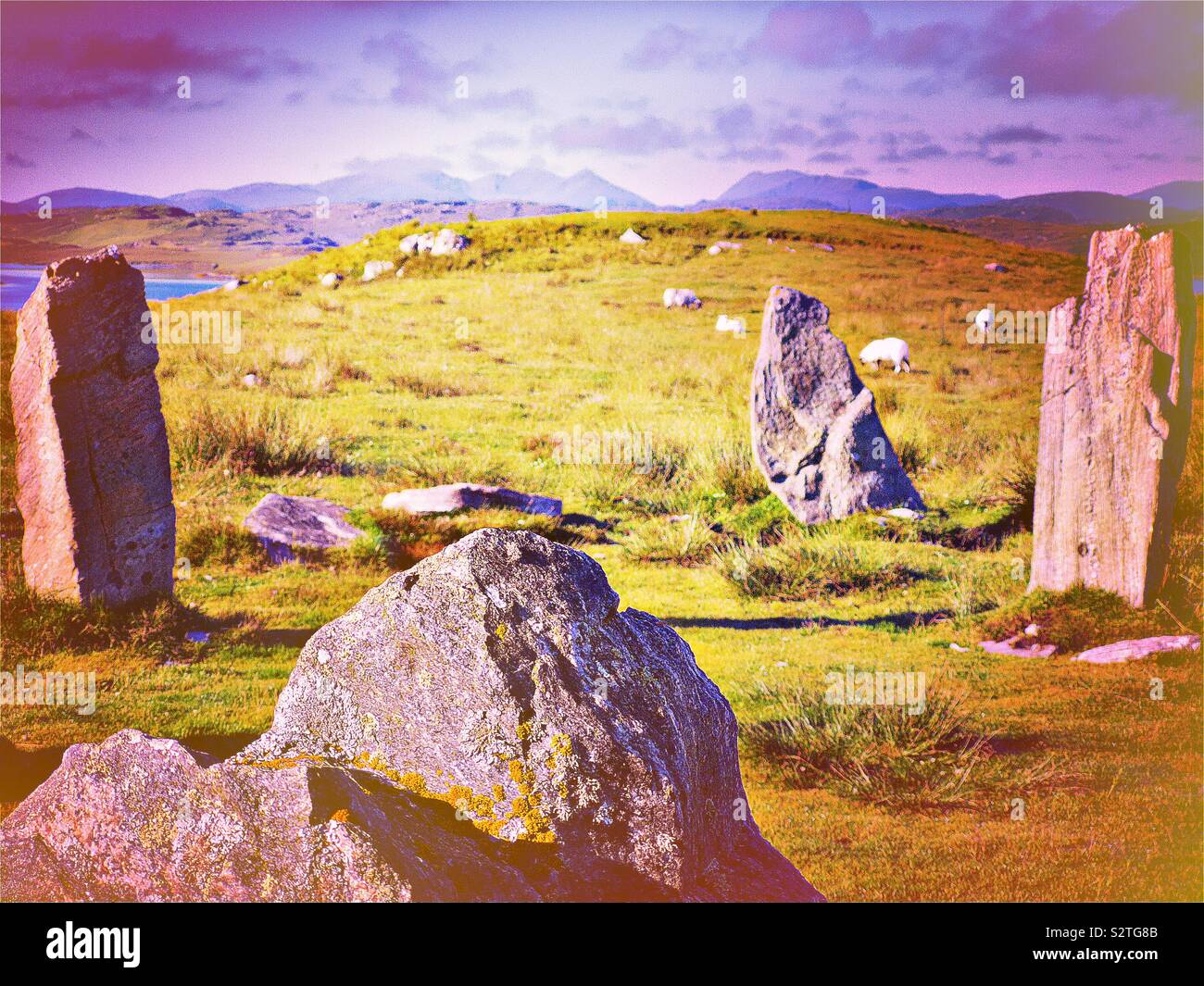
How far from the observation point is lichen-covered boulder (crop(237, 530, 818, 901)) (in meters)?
2.71

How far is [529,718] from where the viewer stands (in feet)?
8.96

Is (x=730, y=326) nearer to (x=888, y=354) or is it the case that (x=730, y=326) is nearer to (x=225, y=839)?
(x=888, y=354)

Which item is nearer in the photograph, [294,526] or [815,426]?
[294,526]

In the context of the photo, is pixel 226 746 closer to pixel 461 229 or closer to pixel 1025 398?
pixel 1025 398

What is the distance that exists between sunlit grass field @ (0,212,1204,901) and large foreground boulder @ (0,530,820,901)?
2.12 m

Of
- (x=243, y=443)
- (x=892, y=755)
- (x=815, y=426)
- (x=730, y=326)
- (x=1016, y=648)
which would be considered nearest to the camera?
(x=892, y=755)

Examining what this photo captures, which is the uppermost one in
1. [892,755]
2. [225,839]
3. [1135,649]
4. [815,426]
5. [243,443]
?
[815,426]

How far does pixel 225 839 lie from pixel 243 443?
24.4ft

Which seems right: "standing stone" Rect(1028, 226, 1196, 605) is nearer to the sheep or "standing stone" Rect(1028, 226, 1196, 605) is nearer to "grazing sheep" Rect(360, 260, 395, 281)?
the sheep

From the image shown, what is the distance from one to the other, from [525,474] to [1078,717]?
5.39 metres

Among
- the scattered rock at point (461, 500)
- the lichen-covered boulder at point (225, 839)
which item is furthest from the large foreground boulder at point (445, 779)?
the scattered rock at point (461, 500)

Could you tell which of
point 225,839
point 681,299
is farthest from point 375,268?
point 225,839

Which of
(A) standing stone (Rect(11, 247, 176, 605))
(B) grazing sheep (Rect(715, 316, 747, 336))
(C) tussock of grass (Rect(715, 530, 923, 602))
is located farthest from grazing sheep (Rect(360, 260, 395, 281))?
(A) standing stone (Rect(11, 247, 176, 605))

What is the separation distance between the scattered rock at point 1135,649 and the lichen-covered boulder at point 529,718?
4627 millimetres
